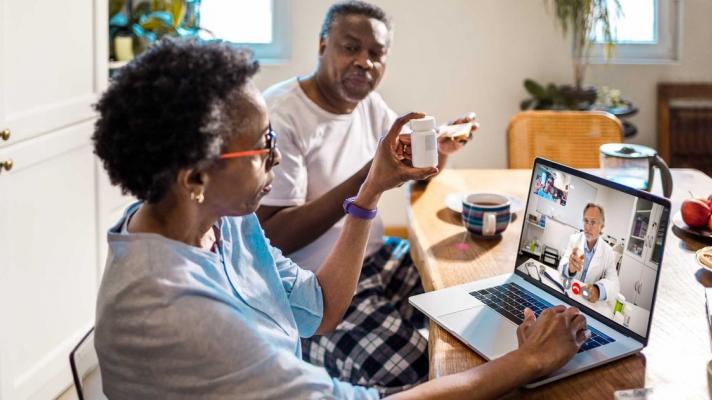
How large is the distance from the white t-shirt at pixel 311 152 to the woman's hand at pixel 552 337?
0.84 m

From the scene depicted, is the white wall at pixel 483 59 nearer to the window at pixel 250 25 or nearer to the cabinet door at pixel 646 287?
the window at pixel 250 25

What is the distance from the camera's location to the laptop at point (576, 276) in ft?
3.76

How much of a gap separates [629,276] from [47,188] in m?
1.68

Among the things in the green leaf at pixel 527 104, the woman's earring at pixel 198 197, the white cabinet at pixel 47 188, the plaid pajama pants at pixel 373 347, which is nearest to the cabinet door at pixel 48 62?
the white cabinet at pixel 47 188

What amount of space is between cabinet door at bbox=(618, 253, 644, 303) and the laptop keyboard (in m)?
0.08

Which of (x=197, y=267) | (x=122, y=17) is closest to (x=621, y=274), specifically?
(x=197, y=267)

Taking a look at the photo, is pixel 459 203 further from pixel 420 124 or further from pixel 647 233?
pixel 647 233

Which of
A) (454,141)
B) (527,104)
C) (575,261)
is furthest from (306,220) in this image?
(527,104)

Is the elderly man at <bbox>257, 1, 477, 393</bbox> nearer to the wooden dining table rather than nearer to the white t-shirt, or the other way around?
the white t-shirt

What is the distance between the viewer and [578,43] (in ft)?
11.6

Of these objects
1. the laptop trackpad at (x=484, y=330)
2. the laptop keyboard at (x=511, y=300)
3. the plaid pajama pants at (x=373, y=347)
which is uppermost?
the laptop keyboard at (x=511, y=300)

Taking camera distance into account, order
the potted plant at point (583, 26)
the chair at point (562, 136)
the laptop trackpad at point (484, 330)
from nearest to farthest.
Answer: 1. the laptop trackpad at point (484, 330)
2. the chair at point (562, 136)
3. the potted plant at point (583, 26)

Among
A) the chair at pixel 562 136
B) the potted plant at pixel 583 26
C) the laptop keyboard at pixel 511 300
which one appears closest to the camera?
the laptop keyboard at pixel 511 300

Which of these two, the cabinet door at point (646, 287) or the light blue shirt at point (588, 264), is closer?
the cabinet door at point (646, 287)
